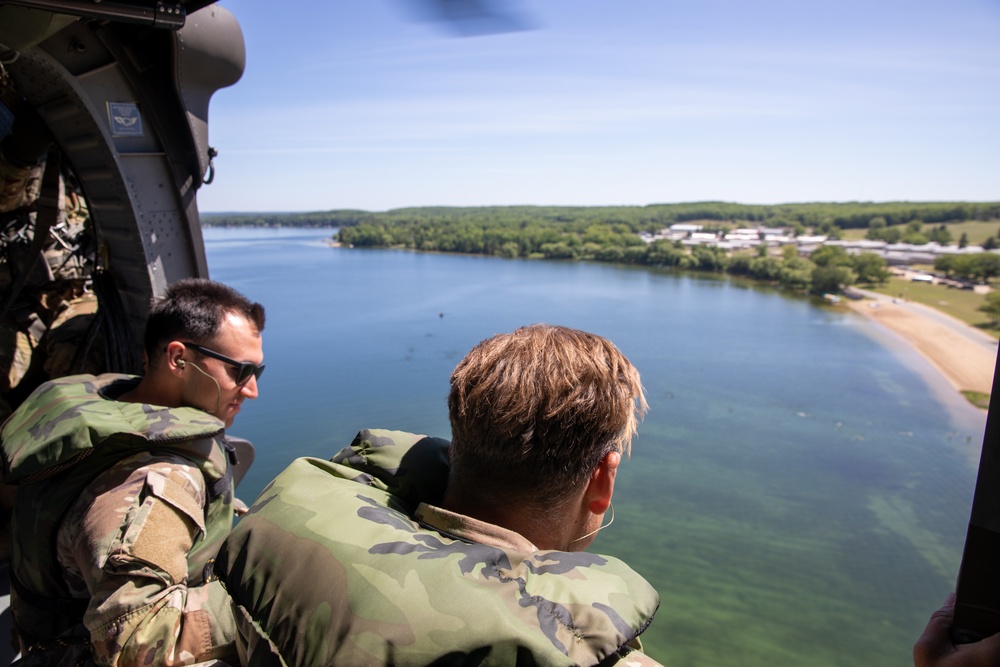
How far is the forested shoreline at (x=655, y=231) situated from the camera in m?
61.8

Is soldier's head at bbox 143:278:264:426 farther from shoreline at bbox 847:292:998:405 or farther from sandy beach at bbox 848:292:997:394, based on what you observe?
shoreline at bbox 847:292:998:405

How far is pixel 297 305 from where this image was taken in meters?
39.5

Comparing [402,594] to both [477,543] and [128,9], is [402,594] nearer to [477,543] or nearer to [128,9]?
[477,543]

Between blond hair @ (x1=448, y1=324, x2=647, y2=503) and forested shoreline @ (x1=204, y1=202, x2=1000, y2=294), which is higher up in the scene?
blond hair @ (x1=448, y1=324, x2=647, y2=503)

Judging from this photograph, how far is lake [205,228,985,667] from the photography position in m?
16.1

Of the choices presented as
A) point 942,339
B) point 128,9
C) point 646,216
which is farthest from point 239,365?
point 646,216

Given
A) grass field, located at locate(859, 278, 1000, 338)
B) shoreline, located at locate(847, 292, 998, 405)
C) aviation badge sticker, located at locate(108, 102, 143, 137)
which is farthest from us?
grass field, located at locate(859, 278, 1000, 338)

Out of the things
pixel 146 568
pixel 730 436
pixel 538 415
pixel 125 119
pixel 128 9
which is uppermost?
pixel 128 9

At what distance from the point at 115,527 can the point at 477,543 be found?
0.97 metres

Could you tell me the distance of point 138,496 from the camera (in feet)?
5.14

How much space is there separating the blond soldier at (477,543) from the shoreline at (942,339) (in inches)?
1553

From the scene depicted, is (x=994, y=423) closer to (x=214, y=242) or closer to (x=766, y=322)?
(x=766, y=322)


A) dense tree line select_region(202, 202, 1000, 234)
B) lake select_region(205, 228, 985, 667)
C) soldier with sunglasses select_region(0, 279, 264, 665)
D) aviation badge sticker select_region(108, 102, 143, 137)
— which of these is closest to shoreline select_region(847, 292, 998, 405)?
lake select_region(205, 228, 985, 667)

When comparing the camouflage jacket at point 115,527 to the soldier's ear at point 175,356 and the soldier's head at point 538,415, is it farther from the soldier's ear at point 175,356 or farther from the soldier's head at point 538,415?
the soldier's head at point 538,415
